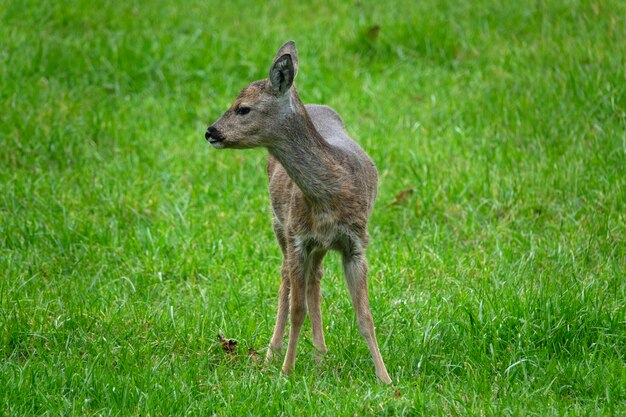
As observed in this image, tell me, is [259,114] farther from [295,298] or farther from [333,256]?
[333,256]

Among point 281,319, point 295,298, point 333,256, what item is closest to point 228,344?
point 281,319

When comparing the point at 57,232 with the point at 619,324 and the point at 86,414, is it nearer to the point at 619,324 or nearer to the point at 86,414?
the point at 86,414

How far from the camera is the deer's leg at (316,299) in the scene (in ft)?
17.6

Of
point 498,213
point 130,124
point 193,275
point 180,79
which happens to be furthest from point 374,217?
point 180,79

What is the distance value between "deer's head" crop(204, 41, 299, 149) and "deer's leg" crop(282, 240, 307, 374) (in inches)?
23.9

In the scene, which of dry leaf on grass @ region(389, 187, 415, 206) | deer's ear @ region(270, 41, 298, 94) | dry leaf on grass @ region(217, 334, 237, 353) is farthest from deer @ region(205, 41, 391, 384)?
dry leaf on grass @ region(389, 187, 415, 206)

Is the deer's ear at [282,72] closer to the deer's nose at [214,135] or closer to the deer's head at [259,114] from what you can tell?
the deer's head at [259,114]

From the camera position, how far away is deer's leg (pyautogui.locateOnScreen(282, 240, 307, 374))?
516cm

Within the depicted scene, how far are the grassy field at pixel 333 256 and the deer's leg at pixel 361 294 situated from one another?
0.58ft

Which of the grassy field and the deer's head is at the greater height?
the deer's head

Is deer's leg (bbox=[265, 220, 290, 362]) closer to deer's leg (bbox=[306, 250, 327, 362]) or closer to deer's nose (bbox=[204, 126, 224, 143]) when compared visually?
deer's leg (bbox=[306, 250, 327, 362])

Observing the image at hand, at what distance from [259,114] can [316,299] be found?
44.4 inches

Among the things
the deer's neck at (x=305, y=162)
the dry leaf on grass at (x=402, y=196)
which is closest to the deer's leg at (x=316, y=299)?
the deer's neck at (x=305, y=162)

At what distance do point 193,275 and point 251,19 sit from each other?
505cm
